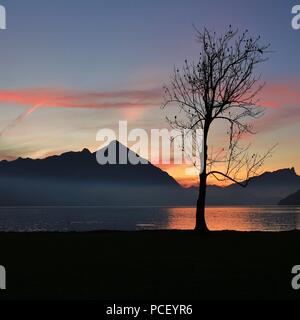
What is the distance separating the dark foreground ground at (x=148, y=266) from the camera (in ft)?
56.5

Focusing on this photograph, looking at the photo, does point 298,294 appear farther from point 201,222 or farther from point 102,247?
point 201,222

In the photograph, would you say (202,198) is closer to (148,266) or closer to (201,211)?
(201,211)

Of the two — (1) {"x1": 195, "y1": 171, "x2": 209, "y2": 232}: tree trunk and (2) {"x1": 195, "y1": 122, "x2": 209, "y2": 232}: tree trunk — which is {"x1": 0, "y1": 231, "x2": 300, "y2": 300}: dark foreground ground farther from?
(2) {"x1": 195, "y1": 122, "x2": 209, "y2": 232}: tree trunk

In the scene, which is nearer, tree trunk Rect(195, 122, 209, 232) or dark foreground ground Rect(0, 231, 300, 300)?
dark foreground ground Rect(0, 231, 300, 300)

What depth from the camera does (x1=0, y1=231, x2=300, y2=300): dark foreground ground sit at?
17219 mm

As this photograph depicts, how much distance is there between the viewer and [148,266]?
22188mm

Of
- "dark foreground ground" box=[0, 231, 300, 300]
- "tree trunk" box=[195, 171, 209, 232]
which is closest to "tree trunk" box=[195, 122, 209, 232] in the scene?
"tree trunk" box=[195, 171, 209, 232]

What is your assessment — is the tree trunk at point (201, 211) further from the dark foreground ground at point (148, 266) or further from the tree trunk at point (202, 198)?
the dark foreground ground at point (148, 266)

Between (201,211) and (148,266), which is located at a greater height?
Result: (201,211)

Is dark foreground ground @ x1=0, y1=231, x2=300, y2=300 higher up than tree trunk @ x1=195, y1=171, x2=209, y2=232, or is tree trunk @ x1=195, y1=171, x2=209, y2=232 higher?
tree trunk @ x1=195, y1=171, x2=209, y2=232

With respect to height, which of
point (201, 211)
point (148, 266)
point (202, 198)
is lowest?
point (148, 266)

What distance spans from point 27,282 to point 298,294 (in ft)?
31.2

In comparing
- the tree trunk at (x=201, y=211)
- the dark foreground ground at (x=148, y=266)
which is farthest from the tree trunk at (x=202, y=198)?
the dark foreground ground at (x=148, y=266)

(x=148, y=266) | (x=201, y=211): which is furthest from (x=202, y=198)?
(x=148, y=266)
